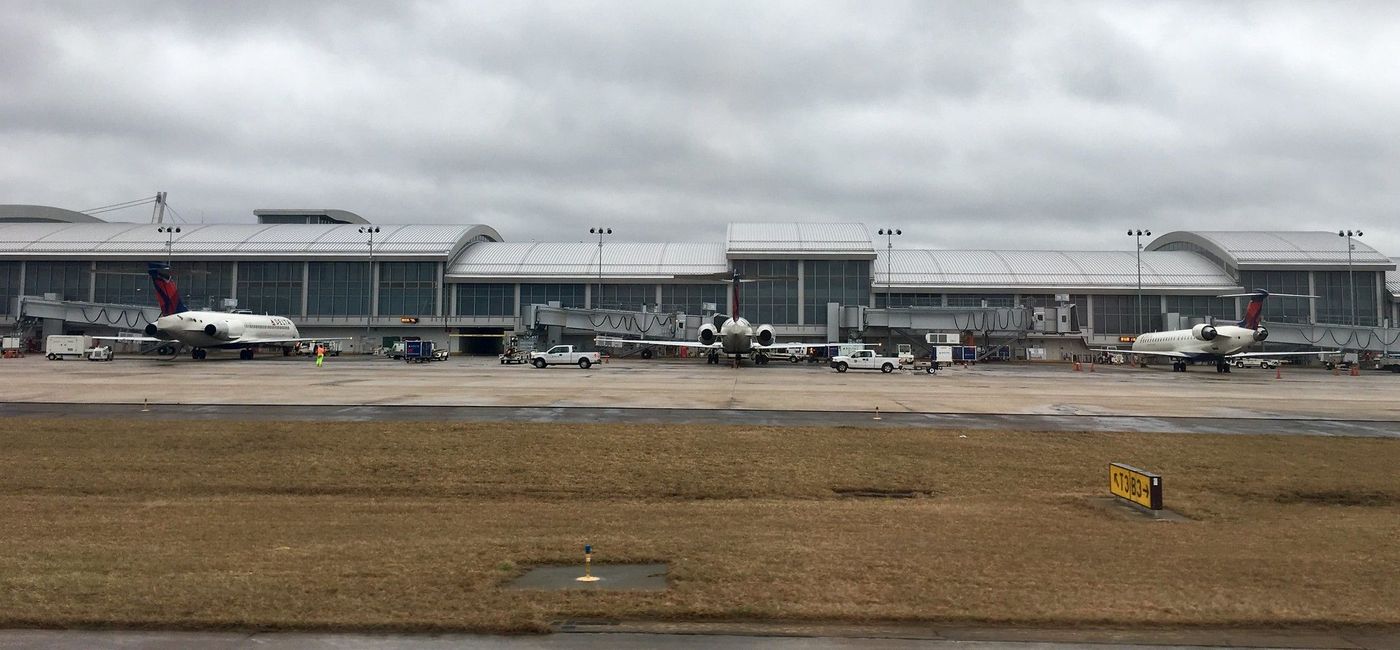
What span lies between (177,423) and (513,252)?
84.1 meters

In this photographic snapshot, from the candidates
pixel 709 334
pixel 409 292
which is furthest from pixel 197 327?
pixel 709 334

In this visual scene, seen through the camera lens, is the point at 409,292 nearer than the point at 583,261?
Yes

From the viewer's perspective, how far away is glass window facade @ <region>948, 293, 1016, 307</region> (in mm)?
97438

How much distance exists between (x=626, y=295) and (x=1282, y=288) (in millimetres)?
82525

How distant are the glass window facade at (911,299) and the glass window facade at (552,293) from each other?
38.4 meters

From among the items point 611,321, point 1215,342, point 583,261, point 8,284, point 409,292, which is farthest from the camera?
point 583,261

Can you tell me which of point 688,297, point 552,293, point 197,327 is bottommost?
point 197,327

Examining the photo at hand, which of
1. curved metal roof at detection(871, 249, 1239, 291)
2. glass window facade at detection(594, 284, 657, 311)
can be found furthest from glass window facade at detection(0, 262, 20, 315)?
curved metal roof at detection(871, 249, 1239, 291)

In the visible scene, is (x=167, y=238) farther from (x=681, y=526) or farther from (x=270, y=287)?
(x=681, y=526)

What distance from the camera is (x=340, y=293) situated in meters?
99.1

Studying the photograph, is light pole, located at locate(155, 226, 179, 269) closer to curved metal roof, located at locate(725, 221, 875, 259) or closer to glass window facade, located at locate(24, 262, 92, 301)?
glass window facade, located at locate(24, 262, 92, 301)

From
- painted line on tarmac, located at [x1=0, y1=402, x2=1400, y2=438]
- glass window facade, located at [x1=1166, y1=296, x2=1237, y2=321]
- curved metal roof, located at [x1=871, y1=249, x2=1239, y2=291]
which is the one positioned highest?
curved metal roof, located at [x1=871, y1=249, x2=1239, y2=291]

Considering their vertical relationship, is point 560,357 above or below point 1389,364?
above

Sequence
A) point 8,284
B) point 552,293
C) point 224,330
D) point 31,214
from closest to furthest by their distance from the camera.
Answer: point 224,330 → point 8,284 → point 552,293 → point 31,214
